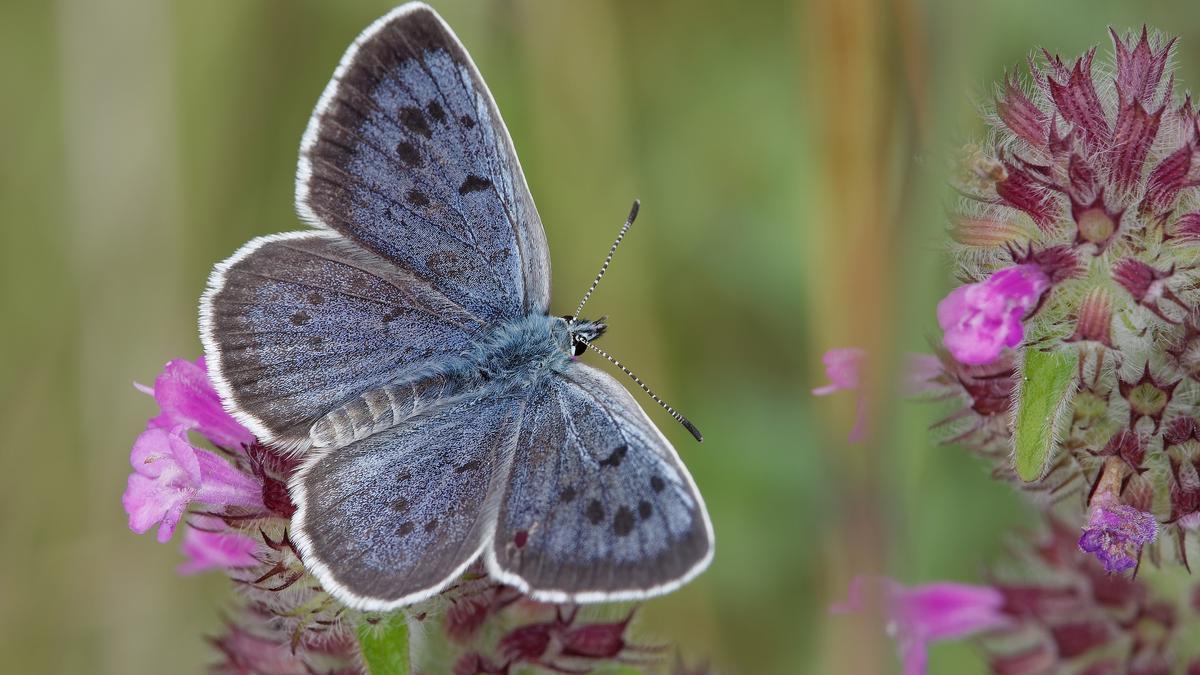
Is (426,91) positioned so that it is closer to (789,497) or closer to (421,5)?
(421,5)

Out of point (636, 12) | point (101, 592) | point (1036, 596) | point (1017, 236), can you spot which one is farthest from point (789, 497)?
point (101, 592)

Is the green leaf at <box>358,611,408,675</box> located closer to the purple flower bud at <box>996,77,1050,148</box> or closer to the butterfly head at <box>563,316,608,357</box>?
the butterfly head at <box>563,316,608,357</box>

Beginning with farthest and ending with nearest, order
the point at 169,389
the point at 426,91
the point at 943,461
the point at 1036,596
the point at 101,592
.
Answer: the point at 101,592 → the point at 943,461 → the point at 1036,596 → the point at 426,91 → the point at 169,389

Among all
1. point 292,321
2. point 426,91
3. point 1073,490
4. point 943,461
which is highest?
point 426,91

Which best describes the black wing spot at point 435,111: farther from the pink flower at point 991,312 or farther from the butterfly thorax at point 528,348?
the pink flower at point 991,312

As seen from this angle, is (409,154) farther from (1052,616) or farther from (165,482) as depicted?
(1052,616)

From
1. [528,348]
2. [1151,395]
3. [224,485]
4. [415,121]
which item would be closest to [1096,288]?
[1151,395]

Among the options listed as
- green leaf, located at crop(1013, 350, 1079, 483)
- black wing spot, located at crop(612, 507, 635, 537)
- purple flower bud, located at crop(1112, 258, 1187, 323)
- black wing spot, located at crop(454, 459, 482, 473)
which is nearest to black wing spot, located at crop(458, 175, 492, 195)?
black wing spot, located at crop(454, 459, 482, 473)
